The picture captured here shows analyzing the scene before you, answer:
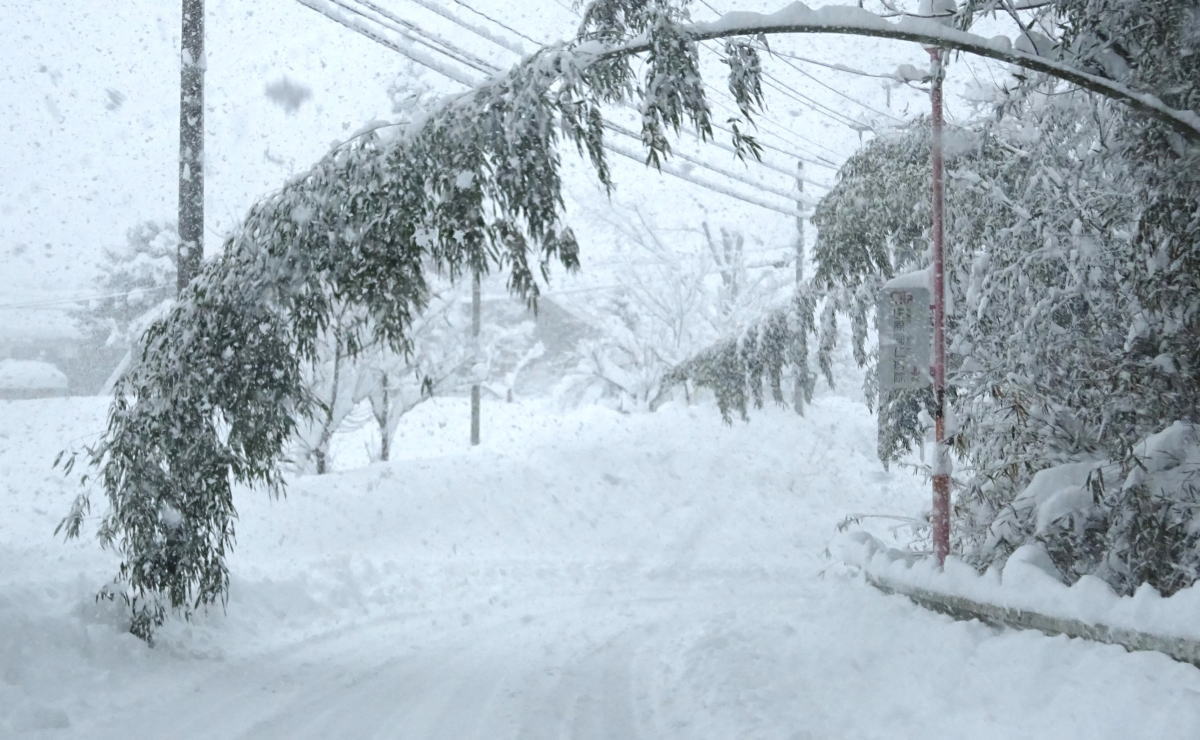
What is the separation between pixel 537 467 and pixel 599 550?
3.23m

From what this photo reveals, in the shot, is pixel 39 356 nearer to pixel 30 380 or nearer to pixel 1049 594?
pixel 30 380

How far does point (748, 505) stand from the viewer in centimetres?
2002

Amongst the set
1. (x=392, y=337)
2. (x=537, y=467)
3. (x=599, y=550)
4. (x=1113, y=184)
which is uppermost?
(x=1113, y=184)

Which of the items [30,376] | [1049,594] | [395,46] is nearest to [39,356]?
[30,376]

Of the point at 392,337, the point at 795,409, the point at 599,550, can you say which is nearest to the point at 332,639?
the point at 392,337

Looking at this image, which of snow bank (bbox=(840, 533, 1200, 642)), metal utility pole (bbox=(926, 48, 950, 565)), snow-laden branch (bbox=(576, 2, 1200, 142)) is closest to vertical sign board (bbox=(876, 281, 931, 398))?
metal utility pole (bbox=(926, 48, 950, 565))

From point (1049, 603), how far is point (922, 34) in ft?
11.5

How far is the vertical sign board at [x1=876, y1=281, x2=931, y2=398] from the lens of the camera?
9445 mm

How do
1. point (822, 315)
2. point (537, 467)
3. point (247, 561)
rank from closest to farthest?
1. point (247, 561)
2. point (822, 315)
3. point (537, 467)

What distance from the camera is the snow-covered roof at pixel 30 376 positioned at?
2791 cm

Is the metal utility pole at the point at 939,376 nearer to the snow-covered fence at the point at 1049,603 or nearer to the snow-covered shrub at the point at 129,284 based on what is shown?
the snow-covered fence at the point at 1049,603

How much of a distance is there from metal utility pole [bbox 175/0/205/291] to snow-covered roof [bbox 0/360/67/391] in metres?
20.0

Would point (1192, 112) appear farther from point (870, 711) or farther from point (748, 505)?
point (748, 505)

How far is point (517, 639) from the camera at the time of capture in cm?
918
